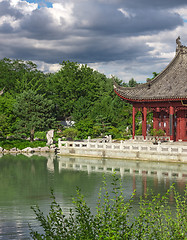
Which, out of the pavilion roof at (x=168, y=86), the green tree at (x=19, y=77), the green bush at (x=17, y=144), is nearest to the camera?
the pavilion roof at (x=168, y=86)

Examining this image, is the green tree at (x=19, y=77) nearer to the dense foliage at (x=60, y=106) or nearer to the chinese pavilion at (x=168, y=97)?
the dense foliage at (x=60, y=106)

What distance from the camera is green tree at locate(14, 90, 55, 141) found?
42.0 metres

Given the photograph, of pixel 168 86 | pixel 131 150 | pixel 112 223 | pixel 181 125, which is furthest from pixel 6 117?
pixel 112 223

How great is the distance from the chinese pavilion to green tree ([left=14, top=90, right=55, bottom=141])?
1069 cm

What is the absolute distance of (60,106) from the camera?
61.9 m

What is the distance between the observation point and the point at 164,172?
975 inches

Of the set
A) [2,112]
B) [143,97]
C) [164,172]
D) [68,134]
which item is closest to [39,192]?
[164,172]

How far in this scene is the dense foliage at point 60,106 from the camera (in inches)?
1660

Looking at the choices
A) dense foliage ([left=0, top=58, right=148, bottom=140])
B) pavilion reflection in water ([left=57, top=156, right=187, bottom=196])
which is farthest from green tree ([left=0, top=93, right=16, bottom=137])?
pavilion reflection in water ([left=57, top=156, right=187, bottom=196])

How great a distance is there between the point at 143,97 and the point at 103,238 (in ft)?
91.5

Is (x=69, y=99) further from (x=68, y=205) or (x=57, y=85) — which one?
(x=68, y=205)

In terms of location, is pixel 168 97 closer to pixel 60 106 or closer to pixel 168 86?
pixel 168 86

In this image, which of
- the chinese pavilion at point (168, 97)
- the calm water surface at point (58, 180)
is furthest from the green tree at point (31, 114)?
the chinese pavilion at point (168, 97)

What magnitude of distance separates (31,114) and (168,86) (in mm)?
16215
